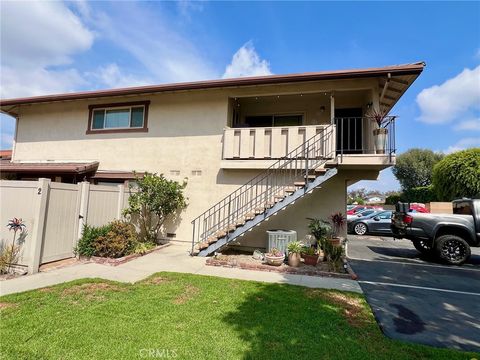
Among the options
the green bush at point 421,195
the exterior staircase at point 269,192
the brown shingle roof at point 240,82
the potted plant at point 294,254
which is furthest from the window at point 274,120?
the green bush at point 421,195

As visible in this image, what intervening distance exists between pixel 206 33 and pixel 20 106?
9.69 metres

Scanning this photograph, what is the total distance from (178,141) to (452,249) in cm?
1023

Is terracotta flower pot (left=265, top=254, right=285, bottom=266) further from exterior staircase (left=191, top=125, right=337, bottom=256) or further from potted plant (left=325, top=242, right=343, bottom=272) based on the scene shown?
potted plant (left=325, top=242, right=343, bottom=272)

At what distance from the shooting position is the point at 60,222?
6.90 metres

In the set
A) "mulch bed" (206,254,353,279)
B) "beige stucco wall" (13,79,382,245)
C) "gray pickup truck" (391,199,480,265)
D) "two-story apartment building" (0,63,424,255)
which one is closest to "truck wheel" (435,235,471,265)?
"gray pickup truck" (391,199,480,265)

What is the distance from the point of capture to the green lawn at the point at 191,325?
321cm

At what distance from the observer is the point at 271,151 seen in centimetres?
927

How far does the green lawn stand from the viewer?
126 inches

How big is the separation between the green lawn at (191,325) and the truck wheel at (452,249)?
5452 millimetres

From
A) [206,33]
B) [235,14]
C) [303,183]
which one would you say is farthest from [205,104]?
[303,183]

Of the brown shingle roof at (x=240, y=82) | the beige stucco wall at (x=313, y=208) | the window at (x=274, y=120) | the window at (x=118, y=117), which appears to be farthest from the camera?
the window at (x=118, y=117)

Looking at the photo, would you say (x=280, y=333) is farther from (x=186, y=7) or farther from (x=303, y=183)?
(x=186, y=7)

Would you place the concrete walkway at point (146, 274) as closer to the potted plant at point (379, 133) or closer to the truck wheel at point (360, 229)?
the potted plant at point (379, 133)

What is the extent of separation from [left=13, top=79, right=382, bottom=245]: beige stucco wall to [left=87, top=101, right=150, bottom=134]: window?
0.24 m
